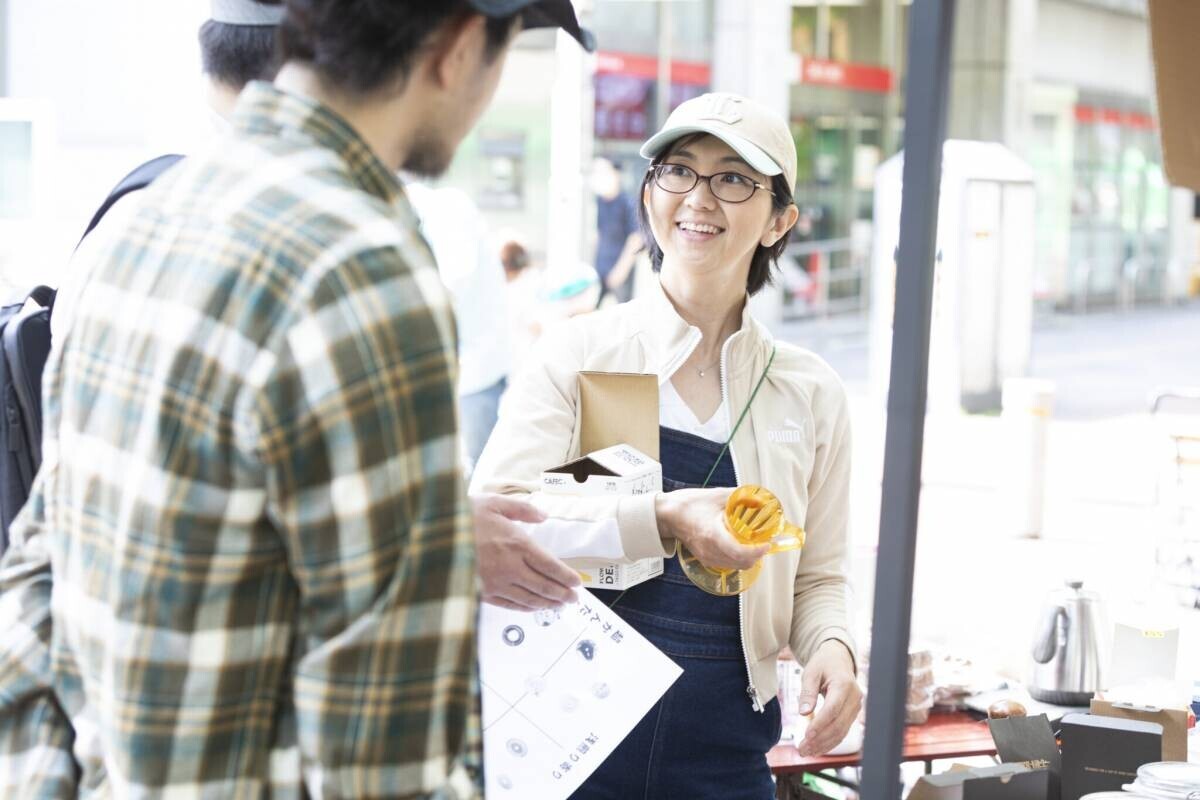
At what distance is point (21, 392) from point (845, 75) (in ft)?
59.6

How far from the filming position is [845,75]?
62.6ft

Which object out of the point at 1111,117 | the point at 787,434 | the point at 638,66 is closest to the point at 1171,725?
the point at 787,434

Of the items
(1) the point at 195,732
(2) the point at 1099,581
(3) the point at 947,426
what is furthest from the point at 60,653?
(3) the point at 947,426

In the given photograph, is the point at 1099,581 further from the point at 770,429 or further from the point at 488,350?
the point at 770,429

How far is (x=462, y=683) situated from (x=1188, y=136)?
168 cm

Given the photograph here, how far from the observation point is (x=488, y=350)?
5.40 m

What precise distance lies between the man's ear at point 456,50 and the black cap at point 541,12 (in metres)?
0.02

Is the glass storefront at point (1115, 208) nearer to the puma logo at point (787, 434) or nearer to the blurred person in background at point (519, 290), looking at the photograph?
the blurred person in background at point (519, 290)

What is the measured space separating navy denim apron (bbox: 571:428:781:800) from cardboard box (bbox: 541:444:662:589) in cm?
6

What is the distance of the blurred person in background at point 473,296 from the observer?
5.03 m

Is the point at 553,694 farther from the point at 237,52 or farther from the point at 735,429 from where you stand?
the point at 237,52

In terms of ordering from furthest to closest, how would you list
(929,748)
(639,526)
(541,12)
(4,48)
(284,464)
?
1. (4,48)
2. (929,748)
3. (639,526)
4. (541,12)
5. (284,464)

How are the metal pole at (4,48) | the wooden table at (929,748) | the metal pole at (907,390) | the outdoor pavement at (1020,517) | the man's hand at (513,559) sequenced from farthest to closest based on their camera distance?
the outdoor pavement at (1020,517)
the metal pole at (4,48)
the wooden table at (929,748)
the man's hand at (513,559)
the metal pole at (907,390)

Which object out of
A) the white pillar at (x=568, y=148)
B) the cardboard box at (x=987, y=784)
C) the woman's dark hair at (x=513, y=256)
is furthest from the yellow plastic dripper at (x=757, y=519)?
the white pillar at (x=568, y=148)
